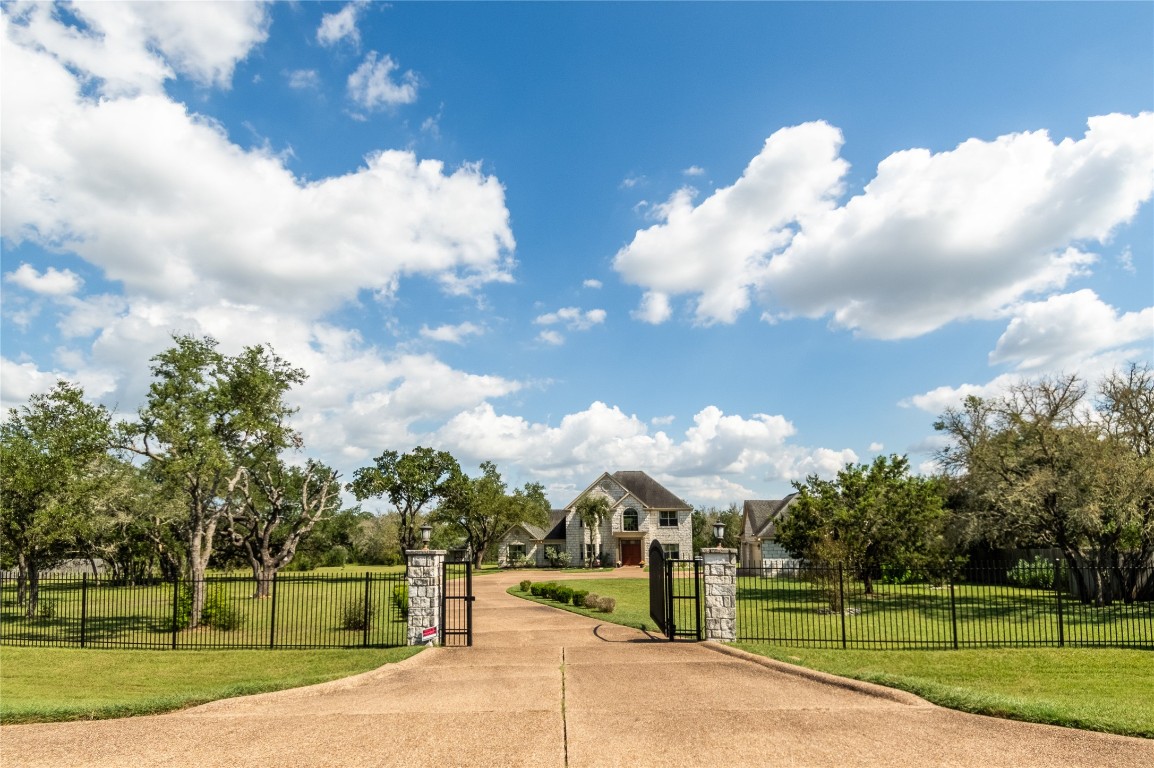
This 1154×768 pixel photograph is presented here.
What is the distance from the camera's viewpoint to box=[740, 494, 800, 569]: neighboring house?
52.5 meters

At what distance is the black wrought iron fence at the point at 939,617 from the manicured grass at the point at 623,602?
281 centimetres

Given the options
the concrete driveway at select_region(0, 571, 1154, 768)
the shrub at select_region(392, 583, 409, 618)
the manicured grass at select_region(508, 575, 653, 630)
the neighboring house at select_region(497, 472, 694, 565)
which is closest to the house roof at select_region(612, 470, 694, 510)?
the neighboring house at select_region(497, 472, 694, 565)

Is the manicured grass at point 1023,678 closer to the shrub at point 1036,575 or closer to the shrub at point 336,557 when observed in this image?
the shrub at point 1036,575

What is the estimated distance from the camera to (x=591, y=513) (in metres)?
57.1

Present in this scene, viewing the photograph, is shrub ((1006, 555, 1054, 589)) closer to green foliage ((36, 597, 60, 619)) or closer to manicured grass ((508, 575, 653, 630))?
manicured grass ((508, 575, 653, 630))

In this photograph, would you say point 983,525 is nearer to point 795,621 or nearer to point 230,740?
point 795,621

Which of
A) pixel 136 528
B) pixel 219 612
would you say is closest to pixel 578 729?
pixel 219 612

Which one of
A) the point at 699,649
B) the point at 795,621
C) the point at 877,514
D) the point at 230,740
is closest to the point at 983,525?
the point at 877,514

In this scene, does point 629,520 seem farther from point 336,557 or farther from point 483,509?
point 336,557

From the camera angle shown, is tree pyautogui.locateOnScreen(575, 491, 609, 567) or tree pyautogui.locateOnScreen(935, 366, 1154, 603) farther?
tree pyautogui.locateOnScreen(575, 491, 609, 567)

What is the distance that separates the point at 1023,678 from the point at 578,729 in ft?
28.9

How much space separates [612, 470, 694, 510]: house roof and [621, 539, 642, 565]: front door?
3.42 metres

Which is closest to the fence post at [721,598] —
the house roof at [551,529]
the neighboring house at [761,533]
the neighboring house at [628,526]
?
the neighboring house at [761,533]

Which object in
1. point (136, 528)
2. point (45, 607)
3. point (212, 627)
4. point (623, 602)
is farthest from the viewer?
point (136, 528)
